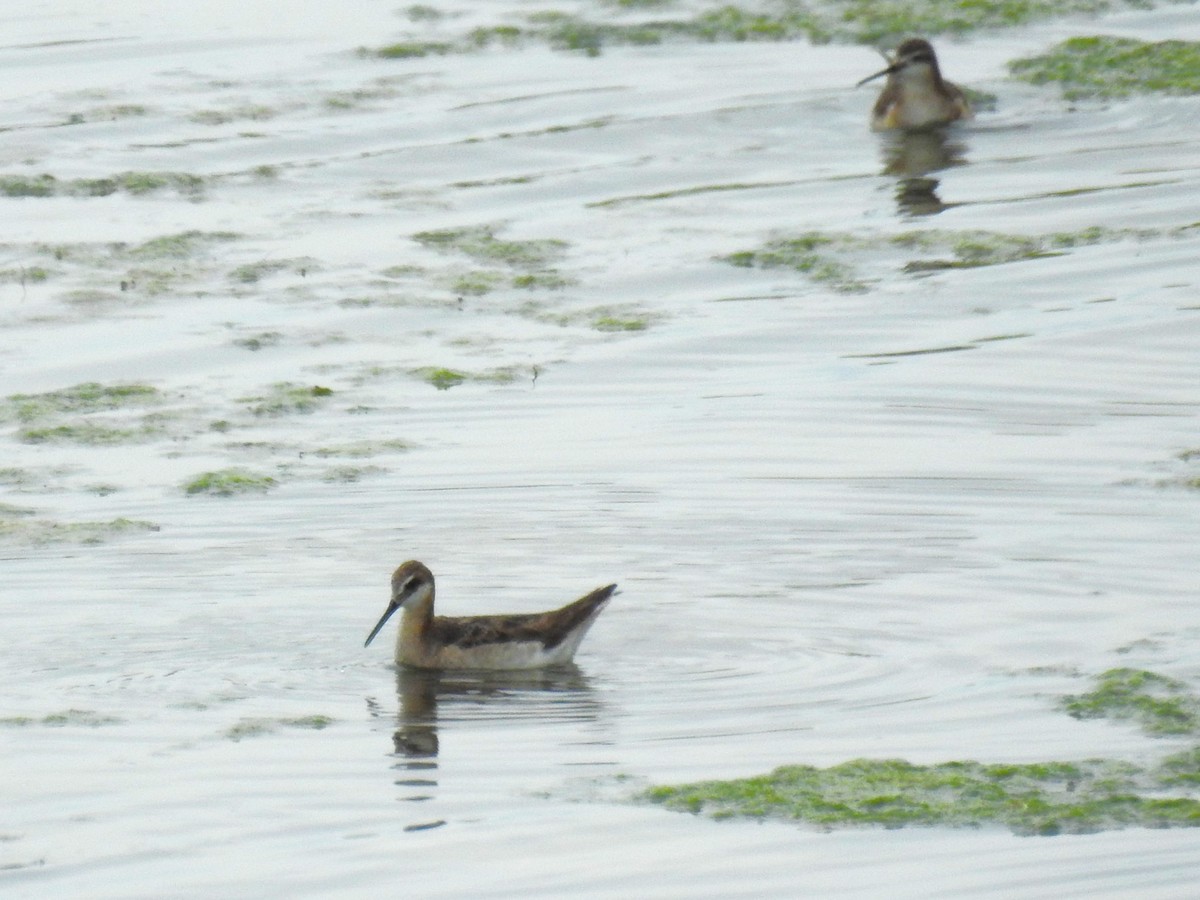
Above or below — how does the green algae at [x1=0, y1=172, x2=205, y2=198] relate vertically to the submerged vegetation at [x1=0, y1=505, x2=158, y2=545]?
above

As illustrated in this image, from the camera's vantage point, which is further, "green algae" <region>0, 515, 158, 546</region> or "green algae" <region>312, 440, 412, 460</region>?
"green algae" <region>312, 440, 412, 460</region>

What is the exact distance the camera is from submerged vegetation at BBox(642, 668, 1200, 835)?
864cm

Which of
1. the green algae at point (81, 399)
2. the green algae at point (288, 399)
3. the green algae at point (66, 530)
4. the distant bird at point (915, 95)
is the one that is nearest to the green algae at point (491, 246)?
the green algae at point (288, 399)

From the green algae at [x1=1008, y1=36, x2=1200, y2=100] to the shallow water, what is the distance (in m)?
0.51

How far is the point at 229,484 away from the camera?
12984mm

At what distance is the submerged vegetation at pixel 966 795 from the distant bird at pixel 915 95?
12442 millimetres

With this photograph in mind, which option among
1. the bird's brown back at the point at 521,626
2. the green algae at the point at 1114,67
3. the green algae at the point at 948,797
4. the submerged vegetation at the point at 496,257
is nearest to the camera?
the green algae at the point at 948,797

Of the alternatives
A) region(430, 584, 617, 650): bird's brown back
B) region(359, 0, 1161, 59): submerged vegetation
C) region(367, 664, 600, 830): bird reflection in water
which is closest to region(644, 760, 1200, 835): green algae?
region(367, 664, 600, 830): bird reflection in water

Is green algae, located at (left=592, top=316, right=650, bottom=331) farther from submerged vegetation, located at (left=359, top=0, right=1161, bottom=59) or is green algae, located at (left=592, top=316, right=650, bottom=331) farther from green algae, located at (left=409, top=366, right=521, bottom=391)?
submerged vegetation, located at (left=359, top=0, right=1161, bottom=59)

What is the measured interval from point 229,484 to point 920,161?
359 inches

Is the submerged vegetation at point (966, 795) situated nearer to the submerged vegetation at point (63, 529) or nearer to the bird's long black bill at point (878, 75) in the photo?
the submerged vegetation at point (63, 529)

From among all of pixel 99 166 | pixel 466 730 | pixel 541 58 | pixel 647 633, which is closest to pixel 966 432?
pixel 647 633

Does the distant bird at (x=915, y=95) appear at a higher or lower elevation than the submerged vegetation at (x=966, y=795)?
higher

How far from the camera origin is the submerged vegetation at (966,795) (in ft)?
Result: 28.3
